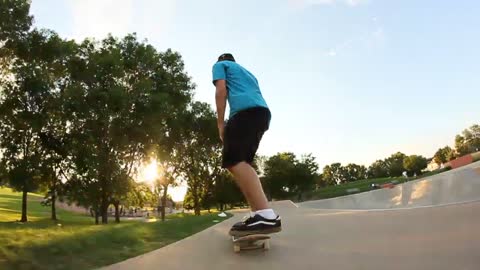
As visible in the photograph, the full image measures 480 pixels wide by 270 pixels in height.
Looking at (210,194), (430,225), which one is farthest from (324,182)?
(430,225)

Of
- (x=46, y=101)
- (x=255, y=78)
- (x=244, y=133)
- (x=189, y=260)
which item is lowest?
(x=189, y=260)

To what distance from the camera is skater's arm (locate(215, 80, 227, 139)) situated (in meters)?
A: 4.56

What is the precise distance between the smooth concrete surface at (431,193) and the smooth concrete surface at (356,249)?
8774 millimetres

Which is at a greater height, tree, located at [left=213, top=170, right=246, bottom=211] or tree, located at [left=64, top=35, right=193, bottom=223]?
tree, located at [left=64, top=35, right=193, bottom=223]

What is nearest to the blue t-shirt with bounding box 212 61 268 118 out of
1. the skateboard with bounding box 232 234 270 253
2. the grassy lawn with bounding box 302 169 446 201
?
the skateboard with bounding box 232 234 270 253

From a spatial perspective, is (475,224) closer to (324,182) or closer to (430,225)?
(430,225)

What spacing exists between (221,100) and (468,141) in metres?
88.7

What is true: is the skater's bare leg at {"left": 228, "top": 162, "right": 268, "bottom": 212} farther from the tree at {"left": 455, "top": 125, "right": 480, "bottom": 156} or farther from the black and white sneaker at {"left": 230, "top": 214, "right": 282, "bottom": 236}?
the tree at {"left": 455, "top": 125, "right": 480, "bottom": 156}

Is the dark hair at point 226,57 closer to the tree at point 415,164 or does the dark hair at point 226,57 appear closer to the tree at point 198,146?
the tree at point 198,146

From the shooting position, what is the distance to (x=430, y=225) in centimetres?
520

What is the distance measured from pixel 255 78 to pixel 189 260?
7.30 feet

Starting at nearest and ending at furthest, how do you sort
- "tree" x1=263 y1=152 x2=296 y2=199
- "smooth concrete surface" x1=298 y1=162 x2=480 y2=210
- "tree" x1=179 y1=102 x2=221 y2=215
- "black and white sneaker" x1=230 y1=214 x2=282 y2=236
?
"black and white sneaker" x1=230 y1=214 x2=282 y2=236, "smooth concrete surface" x1=298 y1=162 x2=480 y2=210, "tree" x1=179 y1=102 x2=221 y2=215, "tree" x1=263 y1=152 x2=296 y2=199

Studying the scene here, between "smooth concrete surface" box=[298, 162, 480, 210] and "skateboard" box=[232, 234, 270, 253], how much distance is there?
10.3m

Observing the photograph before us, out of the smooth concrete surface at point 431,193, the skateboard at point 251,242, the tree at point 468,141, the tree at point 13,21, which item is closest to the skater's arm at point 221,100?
the skateboard at point 251,242
